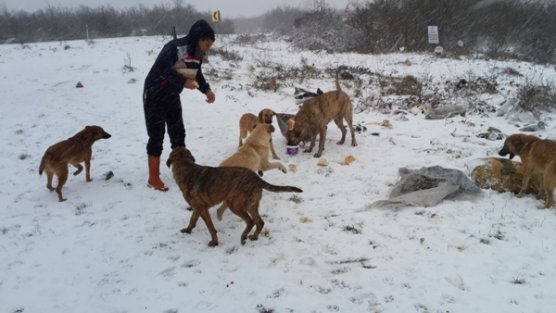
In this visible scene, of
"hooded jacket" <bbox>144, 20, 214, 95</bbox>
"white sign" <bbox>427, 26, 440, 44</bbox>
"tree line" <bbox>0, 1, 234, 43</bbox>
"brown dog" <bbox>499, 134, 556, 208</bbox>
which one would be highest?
"tree line" <bbox>0, 1, 234, 43</bbox>

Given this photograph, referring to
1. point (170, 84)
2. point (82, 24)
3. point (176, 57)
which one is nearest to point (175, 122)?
→ point (170, 84)

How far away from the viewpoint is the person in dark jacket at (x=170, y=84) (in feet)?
17.6

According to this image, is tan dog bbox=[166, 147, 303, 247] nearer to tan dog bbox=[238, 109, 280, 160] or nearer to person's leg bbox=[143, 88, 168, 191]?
person's leg bbox=[143, 88, 168, 191]

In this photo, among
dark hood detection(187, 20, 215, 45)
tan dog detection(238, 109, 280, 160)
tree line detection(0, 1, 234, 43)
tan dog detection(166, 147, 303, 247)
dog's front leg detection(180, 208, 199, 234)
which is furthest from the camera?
tree line detection(0, 1, 234, 43)

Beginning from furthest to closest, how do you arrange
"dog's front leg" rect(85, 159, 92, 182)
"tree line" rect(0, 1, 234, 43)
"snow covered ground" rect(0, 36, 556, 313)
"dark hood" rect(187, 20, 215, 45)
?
"tree line" rect(0, 1, 234, 43)
"dog's front leg" rect(85, 159, 92, 182)
"dark hood" rect(187, 20, 215, 45)
"snow covered ground" rect(0, 36, 556, 313)

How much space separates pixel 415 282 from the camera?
3.66 m

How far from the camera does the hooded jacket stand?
209 inches

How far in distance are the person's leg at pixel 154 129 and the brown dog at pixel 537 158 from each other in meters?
5.49

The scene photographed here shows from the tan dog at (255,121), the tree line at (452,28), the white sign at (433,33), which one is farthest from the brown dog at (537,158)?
the tree line at (452,28)

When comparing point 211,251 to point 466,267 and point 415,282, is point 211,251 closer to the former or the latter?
point 415,282

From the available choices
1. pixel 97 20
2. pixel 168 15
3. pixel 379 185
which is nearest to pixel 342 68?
pixel 379 185

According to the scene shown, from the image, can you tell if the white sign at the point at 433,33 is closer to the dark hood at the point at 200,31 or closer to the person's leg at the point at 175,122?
the dark hood at the point at 200,31

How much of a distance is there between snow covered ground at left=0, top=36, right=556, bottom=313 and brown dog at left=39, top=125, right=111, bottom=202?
27cm

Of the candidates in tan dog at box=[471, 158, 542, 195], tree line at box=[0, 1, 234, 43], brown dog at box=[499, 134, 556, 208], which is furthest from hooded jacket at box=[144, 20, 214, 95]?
tree line at box=[0, 1, 234, 43]
